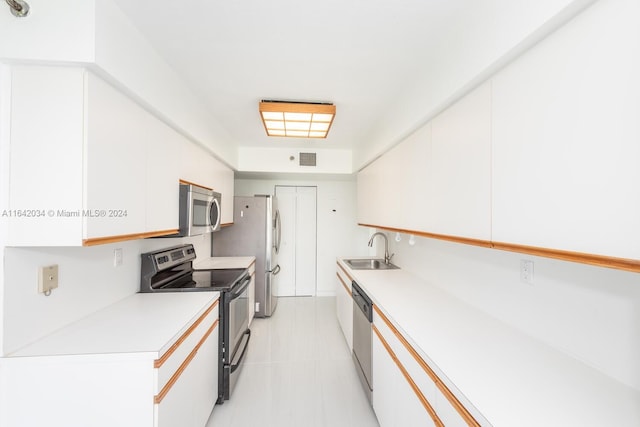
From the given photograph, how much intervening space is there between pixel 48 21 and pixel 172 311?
5.09 ft

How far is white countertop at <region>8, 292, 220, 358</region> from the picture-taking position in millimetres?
1188

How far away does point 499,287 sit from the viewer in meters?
1.50

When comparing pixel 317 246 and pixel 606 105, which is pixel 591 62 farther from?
pixel 317 246

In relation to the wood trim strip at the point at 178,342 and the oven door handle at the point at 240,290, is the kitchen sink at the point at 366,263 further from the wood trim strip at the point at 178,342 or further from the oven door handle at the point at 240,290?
the wood trim strip at the point at 178,342

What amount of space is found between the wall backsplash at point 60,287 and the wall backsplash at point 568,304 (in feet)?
7.77

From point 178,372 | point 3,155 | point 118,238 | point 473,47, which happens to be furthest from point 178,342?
point 473,47

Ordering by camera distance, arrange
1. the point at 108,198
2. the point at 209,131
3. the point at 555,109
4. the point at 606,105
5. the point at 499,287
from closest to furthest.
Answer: the point at 606,105 → the point at 555,109 → the point at 108,198 → the point at 499,287 → the point at 209,131

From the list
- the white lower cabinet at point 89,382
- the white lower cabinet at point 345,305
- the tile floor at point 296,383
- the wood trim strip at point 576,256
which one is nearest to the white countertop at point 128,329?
the white lower cabinet at point 89,382

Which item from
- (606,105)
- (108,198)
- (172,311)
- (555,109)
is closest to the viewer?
(606,105)

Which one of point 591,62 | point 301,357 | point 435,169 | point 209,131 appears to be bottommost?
point 301,357

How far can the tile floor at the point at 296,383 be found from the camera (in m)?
1.95

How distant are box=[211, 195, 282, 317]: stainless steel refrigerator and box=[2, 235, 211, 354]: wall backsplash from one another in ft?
5.57

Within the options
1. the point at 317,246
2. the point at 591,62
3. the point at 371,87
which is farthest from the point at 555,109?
the point at 317,246

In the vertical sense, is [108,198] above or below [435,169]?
below
